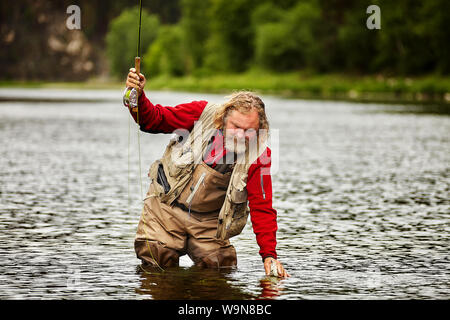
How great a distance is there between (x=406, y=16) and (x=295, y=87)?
14174mm

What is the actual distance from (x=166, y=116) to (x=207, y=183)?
1.86ft

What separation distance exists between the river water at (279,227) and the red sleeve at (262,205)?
1.10 feet

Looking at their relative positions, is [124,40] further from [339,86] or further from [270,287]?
[270,287]

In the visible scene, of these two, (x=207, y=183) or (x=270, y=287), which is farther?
(x=207, y=183)

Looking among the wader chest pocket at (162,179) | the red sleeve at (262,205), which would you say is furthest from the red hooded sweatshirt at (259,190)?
the wader chest pocket at (162,179)

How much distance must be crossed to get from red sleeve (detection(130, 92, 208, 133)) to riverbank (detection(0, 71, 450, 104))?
44055 mm

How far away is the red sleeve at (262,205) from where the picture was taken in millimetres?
6582

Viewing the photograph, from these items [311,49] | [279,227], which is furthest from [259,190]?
[311,49]

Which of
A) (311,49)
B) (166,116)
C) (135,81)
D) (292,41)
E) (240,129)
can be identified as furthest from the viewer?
(292,41)

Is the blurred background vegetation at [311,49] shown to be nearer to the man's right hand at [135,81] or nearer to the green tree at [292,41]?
the green tree at [292,41]

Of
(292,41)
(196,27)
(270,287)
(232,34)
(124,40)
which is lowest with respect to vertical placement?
(270,287)

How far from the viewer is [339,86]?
71.2 meters
